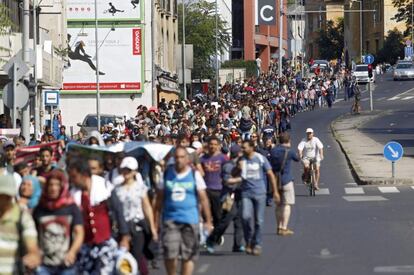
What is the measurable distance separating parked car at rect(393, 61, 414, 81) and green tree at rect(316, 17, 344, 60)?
67.0 meters

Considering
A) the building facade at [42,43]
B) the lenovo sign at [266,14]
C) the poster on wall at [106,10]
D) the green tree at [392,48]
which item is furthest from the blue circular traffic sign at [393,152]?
the green tree at [392,48]

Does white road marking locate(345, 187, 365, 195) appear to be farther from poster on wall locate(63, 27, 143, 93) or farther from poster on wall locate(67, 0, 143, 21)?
poster on wall locate(67, 0, 143, 21)

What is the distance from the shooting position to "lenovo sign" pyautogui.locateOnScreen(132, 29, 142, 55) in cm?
7169

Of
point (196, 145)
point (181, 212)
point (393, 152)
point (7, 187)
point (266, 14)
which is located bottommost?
point (393, 152)

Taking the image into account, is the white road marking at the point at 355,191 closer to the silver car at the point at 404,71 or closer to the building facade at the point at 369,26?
the silver car at the point at 404,71

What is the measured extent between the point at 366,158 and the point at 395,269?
90.4 feet

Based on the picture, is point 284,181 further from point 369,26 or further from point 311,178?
point 369,26

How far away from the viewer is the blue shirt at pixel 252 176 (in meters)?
20.3

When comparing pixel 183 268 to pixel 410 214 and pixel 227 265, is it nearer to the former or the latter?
pixel 227 265

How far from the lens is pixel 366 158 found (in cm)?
4556

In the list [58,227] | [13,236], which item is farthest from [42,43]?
[13,236]

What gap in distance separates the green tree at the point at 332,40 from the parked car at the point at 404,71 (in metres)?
67.0

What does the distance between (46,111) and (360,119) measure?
20.9m

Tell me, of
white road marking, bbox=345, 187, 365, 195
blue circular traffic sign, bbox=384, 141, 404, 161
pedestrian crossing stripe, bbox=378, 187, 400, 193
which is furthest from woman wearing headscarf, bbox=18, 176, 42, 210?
blue circular traffic sign, bbox=384, 141, 404, 161
